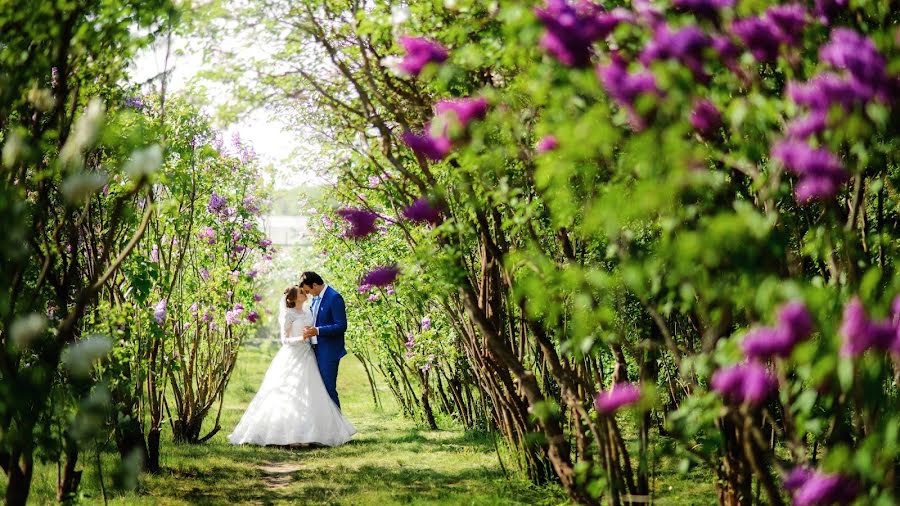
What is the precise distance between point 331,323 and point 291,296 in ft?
1.98

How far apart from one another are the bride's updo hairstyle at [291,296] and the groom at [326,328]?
0.24 metres

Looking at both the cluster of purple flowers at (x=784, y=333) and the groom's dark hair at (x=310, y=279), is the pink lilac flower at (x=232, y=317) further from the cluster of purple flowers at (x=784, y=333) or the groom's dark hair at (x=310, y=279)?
the cluster of purple flowers at (x=784, y=333)

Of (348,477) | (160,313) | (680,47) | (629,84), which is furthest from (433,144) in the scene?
(348,477)

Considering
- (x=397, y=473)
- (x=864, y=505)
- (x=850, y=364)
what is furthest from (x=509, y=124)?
(x=397, y=473)

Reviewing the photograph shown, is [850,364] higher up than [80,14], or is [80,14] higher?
[80,14]

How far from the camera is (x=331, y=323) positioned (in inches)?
389

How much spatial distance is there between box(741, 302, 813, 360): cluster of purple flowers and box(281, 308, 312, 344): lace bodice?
8156 millimetres

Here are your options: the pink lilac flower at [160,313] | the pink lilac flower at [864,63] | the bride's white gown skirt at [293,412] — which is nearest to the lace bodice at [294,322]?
the bride's white gown skirt at [293,412]

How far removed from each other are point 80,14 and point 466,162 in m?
1.84

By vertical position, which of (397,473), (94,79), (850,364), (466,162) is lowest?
(397,473)

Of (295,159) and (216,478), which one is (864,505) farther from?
(295,159)

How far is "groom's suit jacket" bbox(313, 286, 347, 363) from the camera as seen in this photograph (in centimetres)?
976

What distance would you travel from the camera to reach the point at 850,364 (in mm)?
2098

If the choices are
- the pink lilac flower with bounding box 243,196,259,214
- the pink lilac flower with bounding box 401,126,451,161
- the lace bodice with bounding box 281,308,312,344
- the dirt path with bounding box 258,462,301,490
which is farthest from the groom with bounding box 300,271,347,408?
the pink lilac flower with bounding box 401,126,451,161
